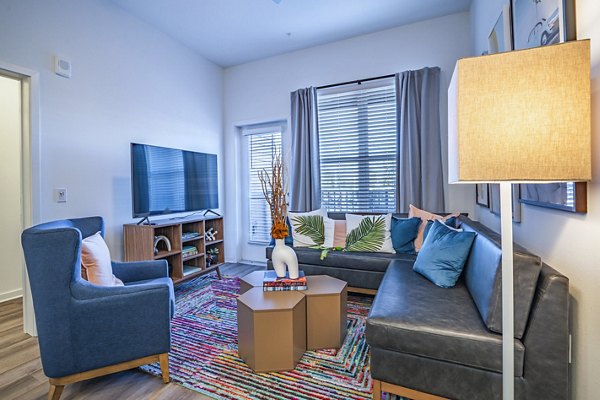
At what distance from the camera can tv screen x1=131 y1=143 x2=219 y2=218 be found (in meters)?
2.79

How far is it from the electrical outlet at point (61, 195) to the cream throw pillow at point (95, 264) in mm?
819

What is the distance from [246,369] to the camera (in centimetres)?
175

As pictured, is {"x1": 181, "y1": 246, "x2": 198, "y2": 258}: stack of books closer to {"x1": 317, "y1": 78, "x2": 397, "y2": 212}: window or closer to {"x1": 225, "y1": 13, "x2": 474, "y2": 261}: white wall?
{"x1": 225, "y1": 13, "x2": 474, "y2": 261}: white wall

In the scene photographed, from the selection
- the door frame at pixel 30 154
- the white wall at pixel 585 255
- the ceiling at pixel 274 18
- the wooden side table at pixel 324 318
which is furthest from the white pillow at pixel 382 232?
the door frame at pixel 30 154

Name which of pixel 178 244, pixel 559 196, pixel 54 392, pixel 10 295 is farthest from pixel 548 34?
pixel 10 295

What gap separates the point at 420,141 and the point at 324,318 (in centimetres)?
227

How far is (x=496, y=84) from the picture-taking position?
0.86 meters

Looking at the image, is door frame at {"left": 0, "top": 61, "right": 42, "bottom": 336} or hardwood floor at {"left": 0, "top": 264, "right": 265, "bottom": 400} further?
door frame at {"left": 0, "top": 61, "right": 42, "bottom": 336}

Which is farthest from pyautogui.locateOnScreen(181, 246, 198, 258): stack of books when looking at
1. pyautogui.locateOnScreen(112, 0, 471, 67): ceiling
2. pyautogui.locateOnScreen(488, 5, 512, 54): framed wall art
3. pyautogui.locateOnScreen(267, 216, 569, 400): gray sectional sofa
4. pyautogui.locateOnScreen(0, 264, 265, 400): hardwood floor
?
pyautogui.locateOnScreen(488, 5, 512, 54): framed wall art

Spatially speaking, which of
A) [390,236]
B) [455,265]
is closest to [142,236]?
[390,236]

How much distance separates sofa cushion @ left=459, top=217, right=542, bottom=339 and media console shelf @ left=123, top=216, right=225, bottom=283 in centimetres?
266

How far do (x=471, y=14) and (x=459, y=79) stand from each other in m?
2.92

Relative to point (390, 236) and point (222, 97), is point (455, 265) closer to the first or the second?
point (390, 236)

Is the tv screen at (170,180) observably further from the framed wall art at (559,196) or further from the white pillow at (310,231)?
the framed wall art at (559,196)
